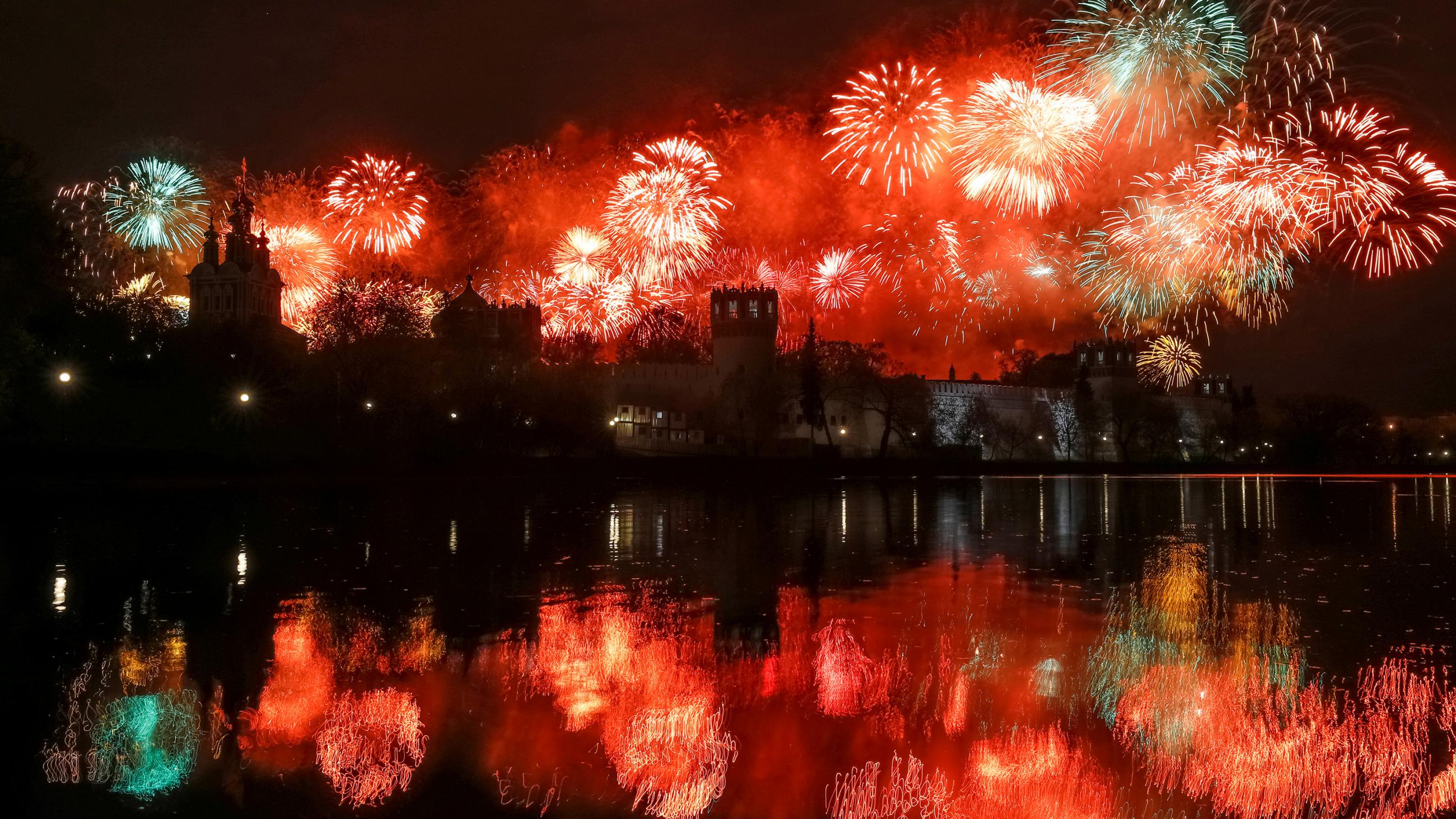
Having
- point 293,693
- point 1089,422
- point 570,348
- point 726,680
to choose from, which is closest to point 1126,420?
point 1089,422

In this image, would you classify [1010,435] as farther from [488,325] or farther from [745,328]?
[488,325]

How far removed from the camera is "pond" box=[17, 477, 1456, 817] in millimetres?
5848

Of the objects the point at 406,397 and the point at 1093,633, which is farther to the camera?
the point at 406,397

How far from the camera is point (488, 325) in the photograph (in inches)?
3014

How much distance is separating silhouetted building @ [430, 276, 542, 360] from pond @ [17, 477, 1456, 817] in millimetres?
45128

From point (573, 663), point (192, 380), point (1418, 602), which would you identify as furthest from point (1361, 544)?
point (192, 380)

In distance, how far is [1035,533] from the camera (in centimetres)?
2150

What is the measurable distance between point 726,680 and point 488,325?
2774 inches

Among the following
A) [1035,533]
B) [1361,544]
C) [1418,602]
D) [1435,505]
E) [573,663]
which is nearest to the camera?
[573,663]

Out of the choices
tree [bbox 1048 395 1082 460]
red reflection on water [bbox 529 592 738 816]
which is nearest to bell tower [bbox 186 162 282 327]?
tree [bbox 1048 395 1082 460]

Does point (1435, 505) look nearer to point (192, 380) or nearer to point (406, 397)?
point (406, 397)

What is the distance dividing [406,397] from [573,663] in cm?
4026

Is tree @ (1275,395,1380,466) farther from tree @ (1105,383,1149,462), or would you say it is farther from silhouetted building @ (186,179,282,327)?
silhouetted building @ (186,179,282,327)

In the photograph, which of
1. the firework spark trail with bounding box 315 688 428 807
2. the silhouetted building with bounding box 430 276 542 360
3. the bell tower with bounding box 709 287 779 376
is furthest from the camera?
the bell tower with bounding box 709 287 779 376
